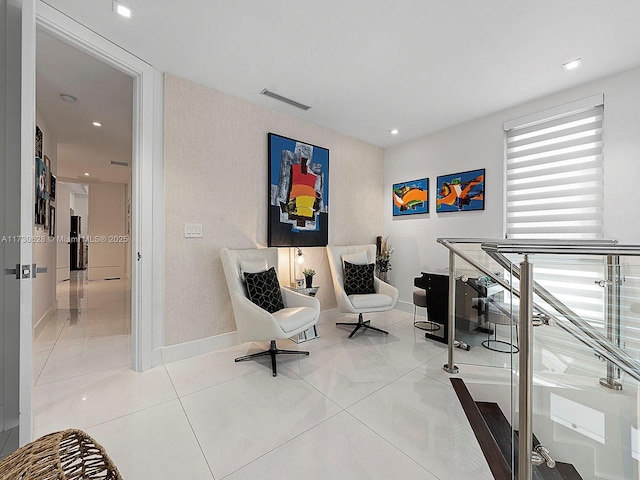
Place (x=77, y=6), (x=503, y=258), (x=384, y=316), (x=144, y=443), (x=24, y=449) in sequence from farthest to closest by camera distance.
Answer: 1. (x=384, y=316)
2. (x=77, y=6)
3. (x=144, y=443)
4. (x=503, y=258)
5. (x=24, y=449)

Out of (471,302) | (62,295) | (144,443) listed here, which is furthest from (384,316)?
(62,295)

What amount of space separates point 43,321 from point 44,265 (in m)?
0.72

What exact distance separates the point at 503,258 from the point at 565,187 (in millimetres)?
2361

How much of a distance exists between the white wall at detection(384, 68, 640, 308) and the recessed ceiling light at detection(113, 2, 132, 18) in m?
3.68

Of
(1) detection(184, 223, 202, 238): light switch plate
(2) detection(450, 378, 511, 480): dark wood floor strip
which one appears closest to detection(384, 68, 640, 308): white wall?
(2) detection(450, 378, 511, 480): dark wood floor strip

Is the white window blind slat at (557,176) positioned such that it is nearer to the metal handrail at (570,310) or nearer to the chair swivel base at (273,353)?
the metal handrail at (570,310)

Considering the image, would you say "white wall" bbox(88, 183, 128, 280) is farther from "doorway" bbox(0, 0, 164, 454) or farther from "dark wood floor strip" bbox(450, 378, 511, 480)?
"dark wood floor strip" bbox(450, 378, 511, 480)

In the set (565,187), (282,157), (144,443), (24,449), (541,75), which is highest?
(541,75)

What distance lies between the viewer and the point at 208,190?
292 cm

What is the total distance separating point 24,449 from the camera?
0.87 metres

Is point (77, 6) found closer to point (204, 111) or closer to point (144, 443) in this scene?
point (204, 111)

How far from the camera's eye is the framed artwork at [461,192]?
3.61 meters

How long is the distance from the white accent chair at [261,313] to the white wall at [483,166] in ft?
7.29

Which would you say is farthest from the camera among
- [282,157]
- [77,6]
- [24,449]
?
[282,157]
